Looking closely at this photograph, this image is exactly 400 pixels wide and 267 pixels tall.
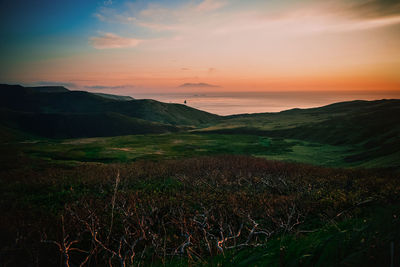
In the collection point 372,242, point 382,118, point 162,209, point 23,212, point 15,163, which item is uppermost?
point 382,118

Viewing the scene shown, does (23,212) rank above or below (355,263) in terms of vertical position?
below

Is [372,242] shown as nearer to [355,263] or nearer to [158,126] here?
[355,263]

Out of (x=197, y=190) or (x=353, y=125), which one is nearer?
(x=197, y=190)

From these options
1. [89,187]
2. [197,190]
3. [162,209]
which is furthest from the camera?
[89,187]

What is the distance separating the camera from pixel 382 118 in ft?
297

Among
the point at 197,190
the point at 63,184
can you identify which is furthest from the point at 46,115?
the point at 197,190

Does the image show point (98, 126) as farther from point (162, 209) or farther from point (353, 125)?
point (162, 209)

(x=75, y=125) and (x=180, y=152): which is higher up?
(x=75, y=125)

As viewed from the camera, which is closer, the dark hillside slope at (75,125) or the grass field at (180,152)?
the grass field at (180,152)

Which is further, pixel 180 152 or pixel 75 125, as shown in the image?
pixel 75 125

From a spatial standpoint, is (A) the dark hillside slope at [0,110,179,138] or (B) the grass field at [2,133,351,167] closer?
(B) the grass field at [2,133,351,167]

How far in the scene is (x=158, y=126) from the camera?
7392 inches

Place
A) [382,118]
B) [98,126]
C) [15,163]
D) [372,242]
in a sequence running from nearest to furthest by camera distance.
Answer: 1. [372,242]
2. [15,163]
3. [382,118]
4. [98,126]

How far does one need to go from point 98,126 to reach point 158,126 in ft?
161
